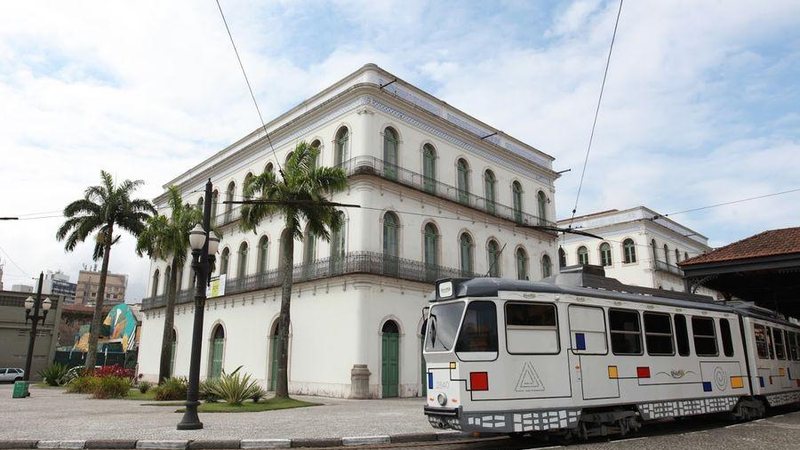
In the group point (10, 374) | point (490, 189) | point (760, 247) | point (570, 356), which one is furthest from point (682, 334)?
point (10, 374)

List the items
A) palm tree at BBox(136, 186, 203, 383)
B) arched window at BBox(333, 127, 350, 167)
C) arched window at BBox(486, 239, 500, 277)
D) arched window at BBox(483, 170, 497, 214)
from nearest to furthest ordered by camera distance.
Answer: arched window at BBox(333, 127, 350, 167)
palm tree at BBox(136, 186, 203, 383)
arched window at BBox(486, 239, 500, 277)
arched window at BBox(483, 170, 497, 214)

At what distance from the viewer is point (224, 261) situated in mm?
31359

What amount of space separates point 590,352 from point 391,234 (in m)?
14.5

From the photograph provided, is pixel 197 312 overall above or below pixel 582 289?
below

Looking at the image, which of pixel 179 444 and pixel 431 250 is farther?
pixel 431 250

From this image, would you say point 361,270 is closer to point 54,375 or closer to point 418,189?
point 418,189

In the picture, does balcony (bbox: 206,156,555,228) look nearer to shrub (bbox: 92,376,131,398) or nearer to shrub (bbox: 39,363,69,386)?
shrub (bbox: 92,376,131,398)

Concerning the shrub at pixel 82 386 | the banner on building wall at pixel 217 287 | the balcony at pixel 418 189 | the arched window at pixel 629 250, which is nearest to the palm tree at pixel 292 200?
the balcony at pixel 418 189

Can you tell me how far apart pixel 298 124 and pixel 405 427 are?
1890 centimetres

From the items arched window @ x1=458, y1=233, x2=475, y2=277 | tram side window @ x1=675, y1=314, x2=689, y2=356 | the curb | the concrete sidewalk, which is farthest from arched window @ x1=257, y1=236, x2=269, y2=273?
tram side window @ x1=675, y1=314, x2=689, y2=356

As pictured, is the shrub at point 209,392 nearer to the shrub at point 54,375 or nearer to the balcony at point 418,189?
the balcony at point 418,189

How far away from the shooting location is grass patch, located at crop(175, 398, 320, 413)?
15289mm

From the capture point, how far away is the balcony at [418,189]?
76.2ft

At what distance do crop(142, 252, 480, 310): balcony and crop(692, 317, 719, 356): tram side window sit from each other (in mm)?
12270
